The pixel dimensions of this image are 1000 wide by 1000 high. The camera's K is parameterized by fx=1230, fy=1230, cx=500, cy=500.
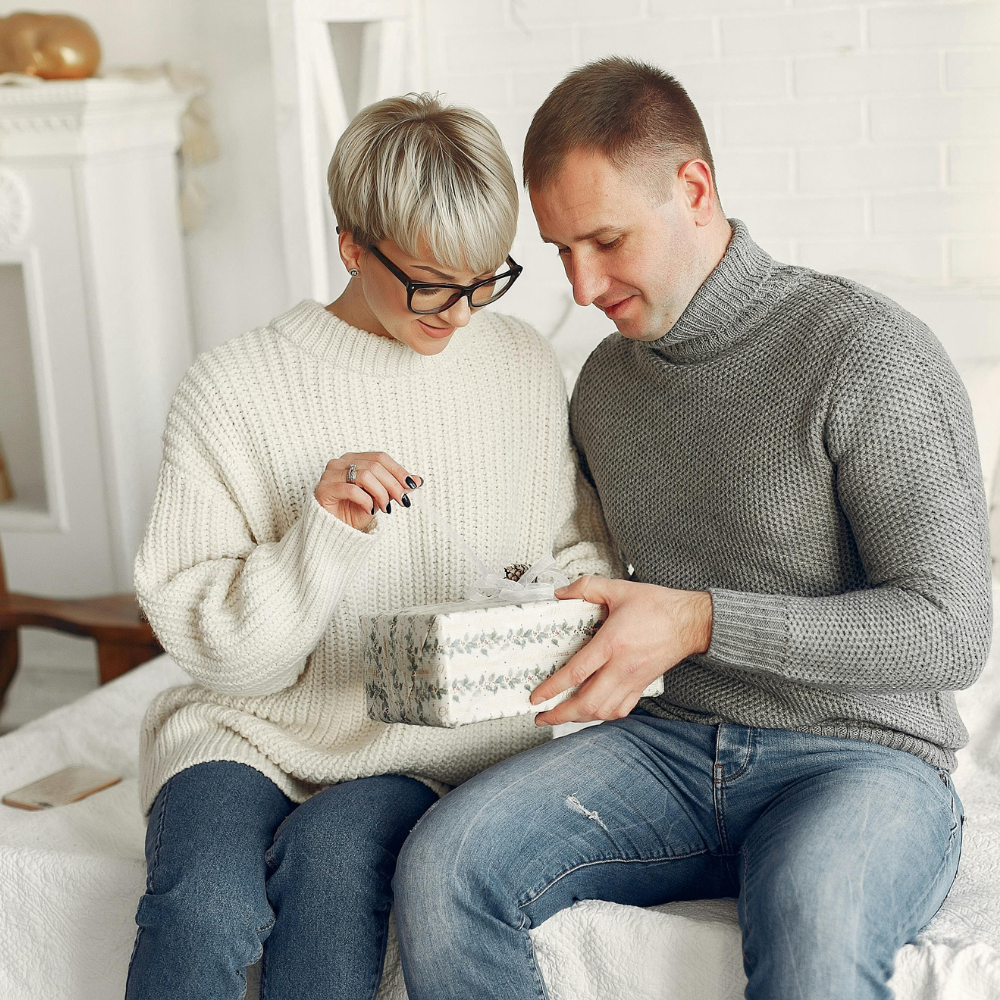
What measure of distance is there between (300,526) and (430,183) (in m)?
0.39

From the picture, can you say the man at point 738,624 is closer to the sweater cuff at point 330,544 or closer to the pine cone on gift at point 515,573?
the pine cone on gift at point 515,573

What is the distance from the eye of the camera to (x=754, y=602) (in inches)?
47.5

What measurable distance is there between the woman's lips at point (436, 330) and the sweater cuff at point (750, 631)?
43 centimetres

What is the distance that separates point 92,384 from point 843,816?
2007 millimetres

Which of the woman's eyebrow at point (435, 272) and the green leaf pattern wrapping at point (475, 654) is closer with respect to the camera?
the green leaf pattern wrapping at point (475, 654)

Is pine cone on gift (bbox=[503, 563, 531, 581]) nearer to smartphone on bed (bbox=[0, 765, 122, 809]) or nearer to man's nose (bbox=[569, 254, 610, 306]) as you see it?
man's nose (bbox=[569, 254, 610, 306])

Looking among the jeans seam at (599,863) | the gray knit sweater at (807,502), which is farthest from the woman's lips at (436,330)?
the jeans seam at (599,863)

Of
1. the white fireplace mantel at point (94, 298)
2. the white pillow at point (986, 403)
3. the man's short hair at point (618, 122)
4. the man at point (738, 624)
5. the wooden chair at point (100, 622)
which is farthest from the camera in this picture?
the white fireplace mantel at point (94, 298)

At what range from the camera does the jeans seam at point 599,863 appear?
47.6 inches

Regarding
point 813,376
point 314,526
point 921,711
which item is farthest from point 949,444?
point 314,526

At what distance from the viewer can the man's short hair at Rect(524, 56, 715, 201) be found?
125 cm

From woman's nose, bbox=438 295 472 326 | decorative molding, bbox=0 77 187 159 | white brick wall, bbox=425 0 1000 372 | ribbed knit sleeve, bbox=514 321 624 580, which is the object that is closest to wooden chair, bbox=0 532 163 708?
decorative molding, bbox=0 77 187 159

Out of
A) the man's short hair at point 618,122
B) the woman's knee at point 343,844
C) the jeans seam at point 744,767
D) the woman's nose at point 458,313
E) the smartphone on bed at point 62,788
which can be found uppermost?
the man's short hair at point 618,122

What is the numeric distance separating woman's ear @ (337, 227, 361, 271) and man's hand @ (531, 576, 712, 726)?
47 centimetres
